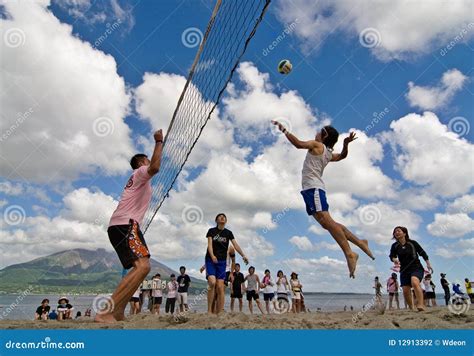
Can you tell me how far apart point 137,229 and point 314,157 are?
2.41 m

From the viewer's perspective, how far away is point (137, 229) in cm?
398

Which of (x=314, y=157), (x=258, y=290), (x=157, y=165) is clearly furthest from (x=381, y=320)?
(x=258, y=290)

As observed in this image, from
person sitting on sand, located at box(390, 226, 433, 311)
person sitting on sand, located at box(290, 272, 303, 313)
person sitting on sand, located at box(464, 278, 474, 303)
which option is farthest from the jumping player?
person sitting on sand, located at box(464, 278, 474, 303)

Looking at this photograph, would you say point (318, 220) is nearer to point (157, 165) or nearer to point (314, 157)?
point (314, 157)

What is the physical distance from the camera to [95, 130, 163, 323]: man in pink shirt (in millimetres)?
3779

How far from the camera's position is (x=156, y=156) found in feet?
12.7

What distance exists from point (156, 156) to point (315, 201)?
2.13 metres

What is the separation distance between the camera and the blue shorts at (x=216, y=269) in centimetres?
613

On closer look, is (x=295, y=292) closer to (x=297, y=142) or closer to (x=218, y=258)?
(x=218, y=258)

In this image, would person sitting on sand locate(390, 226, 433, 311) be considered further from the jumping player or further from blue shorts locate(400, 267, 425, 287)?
the jumping player

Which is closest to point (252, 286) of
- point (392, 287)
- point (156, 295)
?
point (156, 295)

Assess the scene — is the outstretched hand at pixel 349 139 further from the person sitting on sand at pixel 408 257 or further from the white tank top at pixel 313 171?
the person sitting on sand at pixel 408 257

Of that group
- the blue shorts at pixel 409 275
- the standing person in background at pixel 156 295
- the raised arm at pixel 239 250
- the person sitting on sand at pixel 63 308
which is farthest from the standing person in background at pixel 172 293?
the blue shorts at pixel 409 275

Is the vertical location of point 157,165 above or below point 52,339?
above
